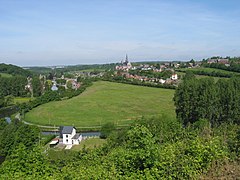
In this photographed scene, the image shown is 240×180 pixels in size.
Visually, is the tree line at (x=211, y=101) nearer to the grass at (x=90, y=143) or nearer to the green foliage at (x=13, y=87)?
the grass at (x=90, y=143)

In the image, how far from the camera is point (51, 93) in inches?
2579

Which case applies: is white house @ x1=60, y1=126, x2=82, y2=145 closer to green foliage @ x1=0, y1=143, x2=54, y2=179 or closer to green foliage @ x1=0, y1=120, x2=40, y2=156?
green foliage @ x1=0, y1=120, x2=40, y2=156

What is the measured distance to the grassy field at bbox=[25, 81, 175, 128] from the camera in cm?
4288

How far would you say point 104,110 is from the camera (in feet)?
165

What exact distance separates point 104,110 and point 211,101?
24478 mm

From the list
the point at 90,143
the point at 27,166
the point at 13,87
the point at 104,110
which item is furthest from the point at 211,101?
the point at 13,87

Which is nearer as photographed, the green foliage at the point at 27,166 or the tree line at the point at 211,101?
the green foliage at the point at 27,166

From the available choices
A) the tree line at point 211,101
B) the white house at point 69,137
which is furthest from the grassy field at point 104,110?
the tree line at point 211,101

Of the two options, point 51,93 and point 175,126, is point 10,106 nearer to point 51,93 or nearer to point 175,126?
point 51,93

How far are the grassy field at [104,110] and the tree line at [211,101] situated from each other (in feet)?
31.0

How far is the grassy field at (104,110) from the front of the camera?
42.9 m

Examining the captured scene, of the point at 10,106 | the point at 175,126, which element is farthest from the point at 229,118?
the point at 10,106

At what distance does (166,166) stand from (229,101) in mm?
25899

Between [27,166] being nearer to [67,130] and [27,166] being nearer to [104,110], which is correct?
[67,130]
